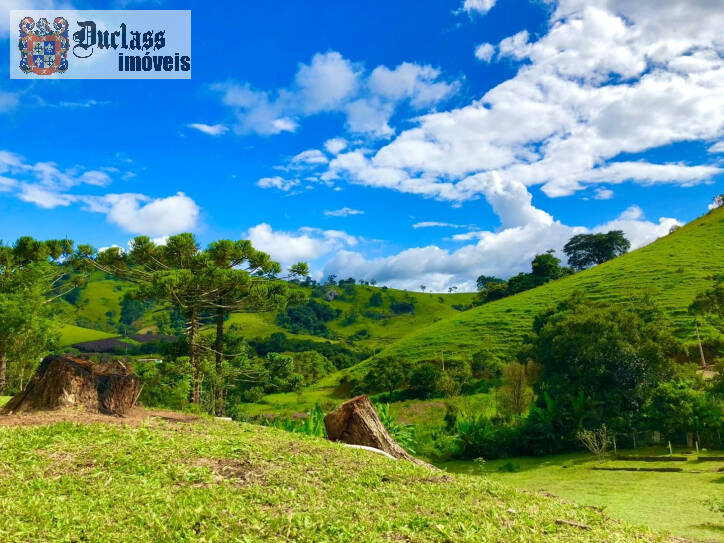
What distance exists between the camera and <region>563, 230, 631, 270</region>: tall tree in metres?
109

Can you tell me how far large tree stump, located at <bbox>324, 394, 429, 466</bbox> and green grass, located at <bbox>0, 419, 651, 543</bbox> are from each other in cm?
296

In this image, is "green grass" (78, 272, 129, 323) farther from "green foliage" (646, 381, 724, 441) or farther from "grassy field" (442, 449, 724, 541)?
"green foliage" (646, 381, 724, 441)

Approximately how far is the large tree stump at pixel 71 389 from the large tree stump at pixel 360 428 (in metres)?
5.10

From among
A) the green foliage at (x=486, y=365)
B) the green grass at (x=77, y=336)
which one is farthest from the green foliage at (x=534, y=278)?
the green grass at (x=77, y=336)

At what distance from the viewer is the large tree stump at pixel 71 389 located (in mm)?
11234

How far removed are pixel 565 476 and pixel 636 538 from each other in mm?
→ 14669

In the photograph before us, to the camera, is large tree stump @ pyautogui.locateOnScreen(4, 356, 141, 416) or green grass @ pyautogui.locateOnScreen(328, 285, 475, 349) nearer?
large tree stump @ pyautogui.locateOnScreen(4, 356, 141, 416)

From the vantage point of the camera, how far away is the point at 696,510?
40.9 feet

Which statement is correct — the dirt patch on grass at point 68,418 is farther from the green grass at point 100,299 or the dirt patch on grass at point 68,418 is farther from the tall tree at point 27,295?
the green grass at point 100,299

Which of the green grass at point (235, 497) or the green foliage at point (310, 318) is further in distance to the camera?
the green foliage at point (310, 318)

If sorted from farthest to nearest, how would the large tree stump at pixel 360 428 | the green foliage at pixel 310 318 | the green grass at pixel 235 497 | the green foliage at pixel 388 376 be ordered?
the green foliage at pixel 310 318
the green foliage at pixel 388 376
the large tree stump at pixel 360 428
the green grass at pixel 235 497

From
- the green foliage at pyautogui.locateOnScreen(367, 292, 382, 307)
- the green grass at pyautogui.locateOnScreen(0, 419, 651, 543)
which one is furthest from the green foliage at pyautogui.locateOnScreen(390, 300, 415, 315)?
the green grass at pyautogui.locateOnScreen(0, 419, 651, 543)

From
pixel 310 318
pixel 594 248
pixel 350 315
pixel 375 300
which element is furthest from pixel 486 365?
pixel 375 300

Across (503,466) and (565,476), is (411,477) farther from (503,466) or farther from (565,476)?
(503,466)
